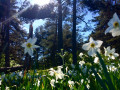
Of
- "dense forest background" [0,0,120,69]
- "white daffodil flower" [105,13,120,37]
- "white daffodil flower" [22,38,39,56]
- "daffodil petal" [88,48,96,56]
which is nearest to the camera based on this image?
"white daffodil flower" [105,13,120,37]

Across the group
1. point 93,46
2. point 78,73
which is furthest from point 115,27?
point 78,73

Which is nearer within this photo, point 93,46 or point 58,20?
point 93,46

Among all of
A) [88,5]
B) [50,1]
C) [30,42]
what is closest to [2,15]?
[50,1]

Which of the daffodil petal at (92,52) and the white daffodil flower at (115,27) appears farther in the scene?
the daffodil petal at (92,52)

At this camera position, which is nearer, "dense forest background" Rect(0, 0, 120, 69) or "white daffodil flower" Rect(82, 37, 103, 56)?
"white daffodil flower" Rect(82, 37, 103, 56)

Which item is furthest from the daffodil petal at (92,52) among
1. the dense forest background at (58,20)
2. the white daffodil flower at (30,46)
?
the dense forest background at (58,20)

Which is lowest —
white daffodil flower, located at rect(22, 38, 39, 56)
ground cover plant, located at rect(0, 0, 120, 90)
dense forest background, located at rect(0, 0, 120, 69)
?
ground cover plant, located at rect(0, 0, 120, 90)

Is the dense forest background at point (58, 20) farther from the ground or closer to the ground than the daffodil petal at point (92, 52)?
farther from the ground

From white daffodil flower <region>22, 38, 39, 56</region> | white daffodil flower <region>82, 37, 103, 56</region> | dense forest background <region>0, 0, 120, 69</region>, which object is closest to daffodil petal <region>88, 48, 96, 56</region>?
white daffodil flower <region>82, 37, 103, 56</region>

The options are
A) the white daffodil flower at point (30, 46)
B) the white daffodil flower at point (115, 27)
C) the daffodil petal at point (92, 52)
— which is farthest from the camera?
the white daffodil flower at point (30, 46)

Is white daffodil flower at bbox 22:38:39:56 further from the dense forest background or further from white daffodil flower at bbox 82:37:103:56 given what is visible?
the dense forest background

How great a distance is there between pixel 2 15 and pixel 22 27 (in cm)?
527

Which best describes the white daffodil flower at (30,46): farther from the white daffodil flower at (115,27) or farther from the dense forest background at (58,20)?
the dense forest background at (58,20)

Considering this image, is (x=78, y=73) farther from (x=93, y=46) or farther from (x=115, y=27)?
(x=115, y=27)
